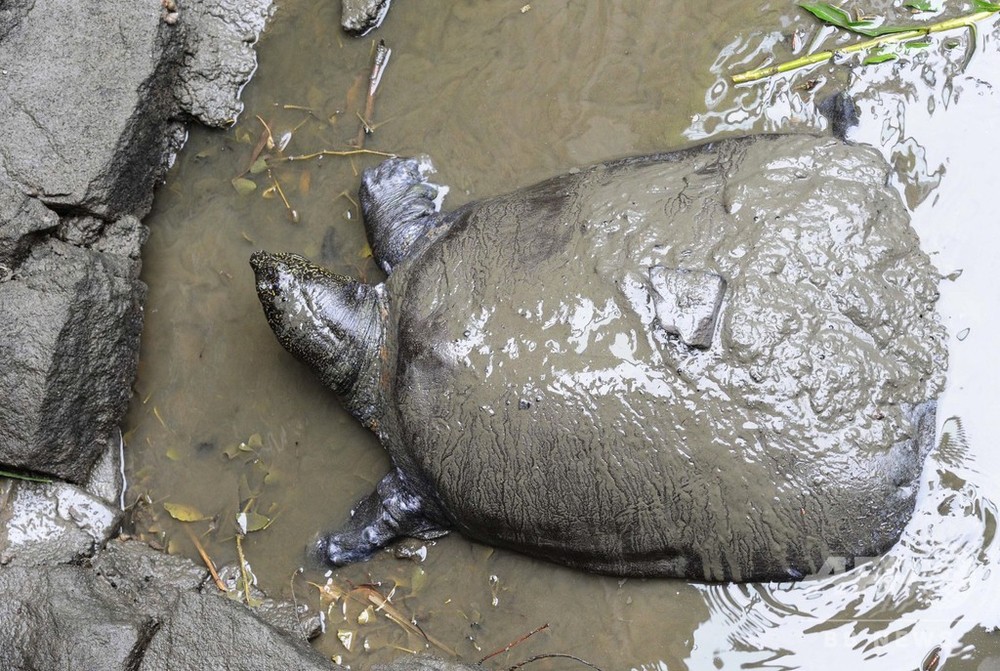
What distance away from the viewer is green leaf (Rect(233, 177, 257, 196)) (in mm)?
4793

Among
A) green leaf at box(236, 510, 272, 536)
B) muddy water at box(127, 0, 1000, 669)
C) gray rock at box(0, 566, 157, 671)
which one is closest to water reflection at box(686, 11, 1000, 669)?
muddy water at box(127, 0, 1000, 669)

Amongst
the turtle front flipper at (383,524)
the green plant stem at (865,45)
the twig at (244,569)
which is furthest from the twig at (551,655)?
the green plant stem at (865,45)

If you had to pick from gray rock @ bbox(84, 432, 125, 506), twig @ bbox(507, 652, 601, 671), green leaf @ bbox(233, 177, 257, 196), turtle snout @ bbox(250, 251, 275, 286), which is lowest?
twig @ bbox(507, 652, 601, 671)

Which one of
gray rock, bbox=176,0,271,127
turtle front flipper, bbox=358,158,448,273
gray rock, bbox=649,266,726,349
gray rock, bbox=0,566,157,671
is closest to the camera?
gray rock, bbox=649,266,726,349

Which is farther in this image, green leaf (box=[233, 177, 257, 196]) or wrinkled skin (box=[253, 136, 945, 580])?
green leaf (box=[233, 177, 257, 196])

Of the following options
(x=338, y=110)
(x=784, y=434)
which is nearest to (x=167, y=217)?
(x=338, y=110)

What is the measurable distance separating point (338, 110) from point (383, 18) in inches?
22.8

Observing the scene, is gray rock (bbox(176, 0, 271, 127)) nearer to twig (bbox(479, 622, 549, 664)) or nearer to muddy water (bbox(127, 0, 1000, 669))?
muddy water (bbox(127, 0, 1000, 669))

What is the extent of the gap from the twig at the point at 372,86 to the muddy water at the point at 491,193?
0.16 feet

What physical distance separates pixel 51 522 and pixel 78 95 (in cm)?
217

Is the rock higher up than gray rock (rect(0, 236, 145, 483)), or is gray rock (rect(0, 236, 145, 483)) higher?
gray rock (rect(0, 236, 145, 483))

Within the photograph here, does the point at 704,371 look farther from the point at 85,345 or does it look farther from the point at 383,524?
the point at 85,345

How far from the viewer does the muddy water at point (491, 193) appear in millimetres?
4035

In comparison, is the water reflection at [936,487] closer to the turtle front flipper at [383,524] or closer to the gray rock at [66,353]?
the turtle front flipper at [383,524]
